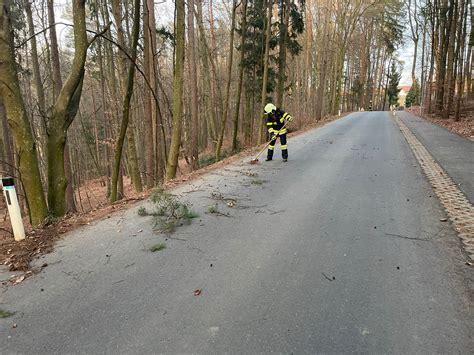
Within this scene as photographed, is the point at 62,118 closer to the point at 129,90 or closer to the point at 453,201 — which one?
the point at 129,90

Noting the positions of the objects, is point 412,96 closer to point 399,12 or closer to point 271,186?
point 399,12

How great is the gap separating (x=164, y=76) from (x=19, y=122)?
24.1 m

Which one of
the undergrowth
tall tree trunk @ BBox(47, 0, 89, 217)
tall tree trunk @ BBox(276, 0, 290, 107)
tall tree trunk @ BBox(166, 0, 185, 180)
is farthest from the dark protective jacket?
tall tree trunk @ BBox(276, 0, 290, 107)

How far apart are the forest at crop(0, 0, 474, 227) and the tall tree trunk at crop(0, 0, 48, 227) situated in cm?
2

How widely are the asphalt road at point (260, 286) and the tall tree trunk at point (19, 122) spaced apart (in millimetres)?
1154

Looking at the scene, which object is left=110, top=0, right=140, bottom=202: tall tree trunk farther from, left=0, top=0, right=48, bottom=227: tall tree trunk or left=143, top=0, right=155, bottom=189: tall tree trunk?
left=143, top=0, right=155, bottom=189: tall tree trunk

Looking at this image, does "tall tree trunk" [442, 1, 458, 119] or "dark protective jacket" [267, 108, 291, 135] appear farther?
"tall tree trunk" [442, 1, 458, 119]

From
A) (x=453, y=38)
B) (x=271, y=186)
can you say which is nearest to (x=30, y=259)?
(x=271, y=186)

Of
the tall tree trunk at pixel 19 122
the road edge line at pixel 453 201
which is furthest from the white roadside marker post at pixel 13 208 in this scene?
the road edge line at pixel 453 201

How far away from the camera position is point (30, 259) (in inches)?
165

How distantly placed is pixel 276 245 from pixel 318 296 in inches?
46.1

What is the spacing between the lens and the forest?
5992 millimetres

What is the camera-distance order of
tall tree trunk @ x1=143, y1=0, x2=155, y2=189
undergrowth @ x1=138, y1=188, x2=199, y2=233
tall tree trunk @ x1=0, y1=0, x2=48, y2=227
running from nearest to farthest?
undergrowth @ x1=138, y1=188, x2=199, y2=233, tall tree trunk @ x1=0, y1=0, x2=48, y2=227, tall tree trunk @ x1=143, y1=0, x2=155, y2=189

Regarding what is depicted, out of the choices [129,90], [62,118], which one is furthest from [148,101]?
[62,118]
